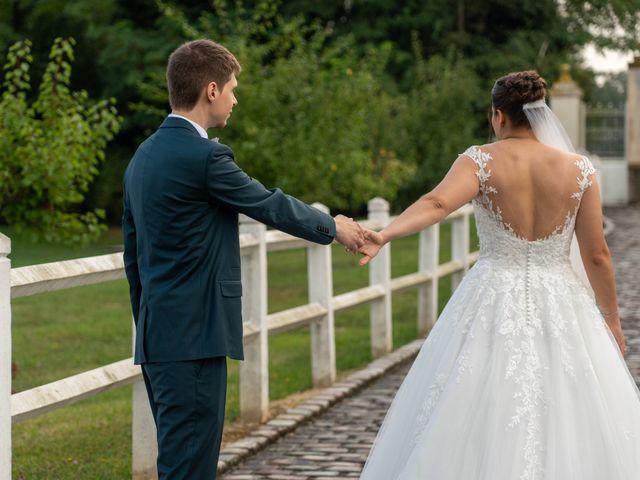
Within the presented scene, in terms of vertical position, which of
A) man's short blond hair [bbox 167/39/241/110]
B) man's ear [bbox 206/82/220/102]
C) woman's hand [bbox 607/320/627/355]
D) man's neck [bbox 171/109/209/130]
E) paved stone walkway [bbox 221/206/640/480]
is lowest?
paved stone walkway [bbox 221/206/640/480]

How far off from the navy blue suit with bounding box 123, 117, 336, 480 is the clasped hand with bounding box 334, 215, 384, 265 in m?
0.75

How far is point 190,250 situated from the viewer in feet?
14.2

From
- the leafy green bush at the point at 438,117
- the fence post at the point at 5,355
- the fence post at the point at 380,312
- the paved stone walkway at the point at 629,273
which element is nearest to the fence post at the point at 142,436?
the fence post at the point at 5,355

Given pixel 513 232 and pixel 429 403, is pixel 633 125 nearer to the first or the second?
pixel 513 232

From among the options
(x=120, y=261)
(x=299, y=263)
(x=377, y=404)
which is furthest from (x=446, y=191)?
(x=299, y=263)

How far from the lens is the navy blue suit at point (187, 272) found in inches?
170

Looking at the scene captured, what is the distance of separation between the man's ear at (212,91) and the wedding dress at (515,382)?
118 centimetres

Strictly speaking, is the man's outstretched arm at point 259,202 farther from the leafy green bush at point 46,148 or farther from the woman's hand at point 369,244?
the leafy green bush at point 46,148

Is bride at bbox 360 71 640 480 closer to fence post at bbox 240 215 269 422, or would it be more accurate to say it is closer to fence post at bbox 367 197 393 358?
fence post at bbox 240 215 269 422

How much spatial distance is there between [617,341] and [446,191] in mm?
1090

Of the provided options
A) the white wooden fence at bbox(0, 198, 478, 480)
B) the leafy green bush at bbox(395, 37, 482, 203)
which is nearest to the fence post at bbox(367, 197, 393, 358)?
the white wooden fence at bbox(0, 198, 478, 480)

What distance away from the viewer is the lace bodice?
505cm

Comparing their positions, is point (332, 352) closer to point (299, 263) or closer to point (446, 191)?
point (446, 191)

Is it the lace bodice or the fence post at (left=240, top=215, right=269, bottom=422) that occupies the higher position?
the lace bodice
